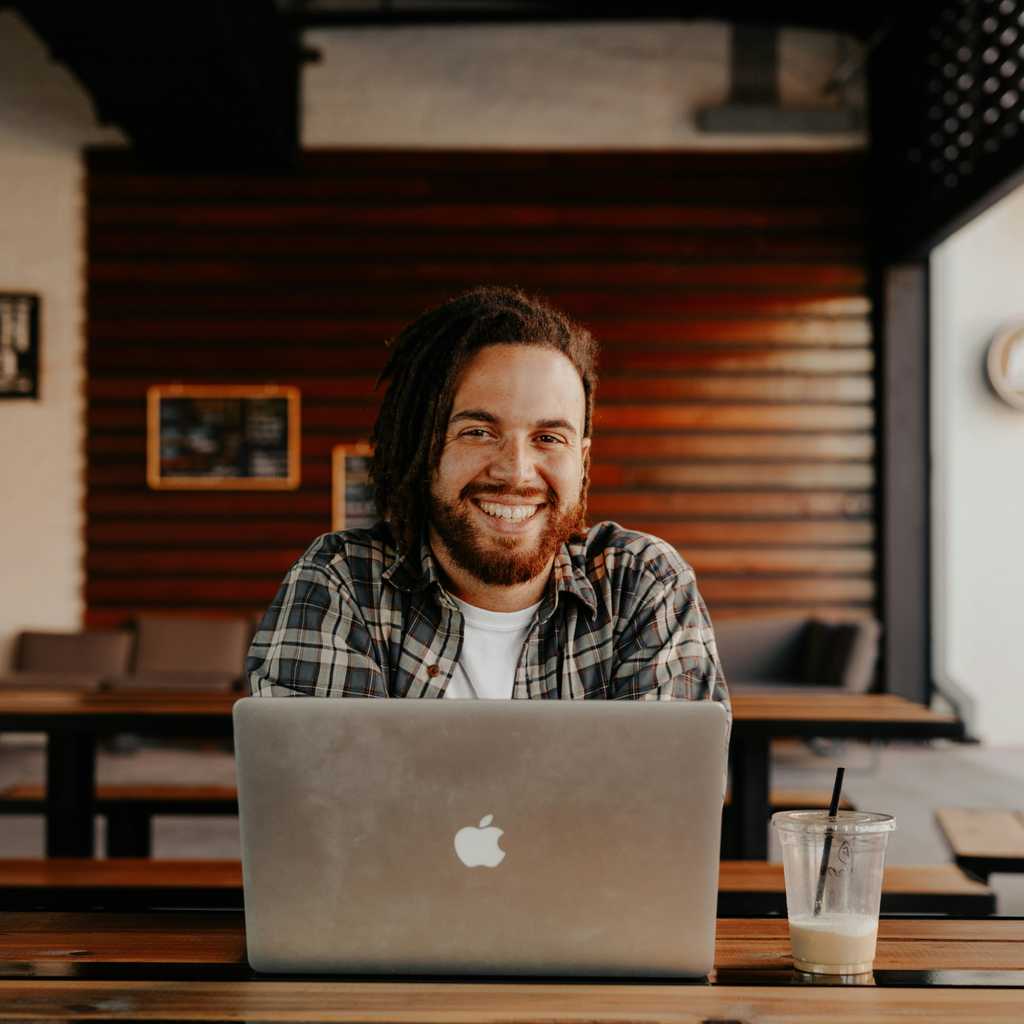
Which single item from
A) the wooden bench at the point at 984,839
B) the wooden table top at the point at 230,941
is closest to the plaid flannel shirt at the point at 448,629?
the wooden table top at the point at 230,941

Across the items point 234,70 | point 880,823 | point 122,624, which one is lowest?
point 122,624

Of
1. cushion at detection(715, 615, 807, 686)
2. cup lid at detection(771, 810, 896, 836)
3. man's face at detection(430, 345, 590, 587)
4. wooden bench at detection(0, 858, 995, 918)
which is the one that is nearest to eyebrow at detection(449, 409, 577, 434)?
man's face at detection(430, 345, 590, 587)

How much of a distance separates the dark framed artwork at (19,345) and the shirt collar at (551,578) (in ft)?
19.9

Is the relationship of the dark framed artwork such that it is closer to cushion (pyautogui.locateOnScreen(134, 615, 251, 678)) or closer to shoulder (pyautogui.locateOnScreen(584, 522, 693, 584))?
cushion (pyautogui.locateOnScreen(134, 615, 251, 678))

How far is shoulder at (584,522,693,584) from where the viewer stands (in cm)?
167

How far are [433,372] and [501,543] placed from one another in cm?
30

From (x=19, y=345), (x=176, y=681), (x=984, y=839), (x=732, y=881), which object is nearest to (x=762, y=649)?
(x=176, y=681)

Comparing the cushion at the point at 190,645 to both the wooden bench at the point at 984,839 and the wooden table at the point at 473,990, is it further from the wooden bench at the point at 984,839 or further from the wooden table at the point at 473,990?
the wooden table at the point at 473,990

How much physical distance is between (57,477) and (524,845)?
6.69m

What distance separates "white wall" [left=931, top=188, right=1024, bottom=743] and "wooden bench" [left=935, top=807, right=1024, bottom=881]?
4408 millimetres

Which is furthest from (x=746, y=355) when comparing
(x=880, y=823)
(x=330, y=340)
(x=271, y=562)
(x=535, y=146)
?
(x=880, y=823)

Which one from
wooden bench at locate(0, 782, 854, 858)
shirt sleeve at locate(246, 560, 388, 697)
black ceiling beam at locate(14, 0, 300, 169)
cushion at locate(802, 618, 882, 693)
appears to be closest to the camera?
shirt sleeve at locate(246, 560, 388, 697)

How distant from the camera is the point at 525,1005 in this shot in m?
0.97

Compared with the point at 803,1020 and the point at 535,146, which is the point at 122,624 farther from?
the point at 803,1020
